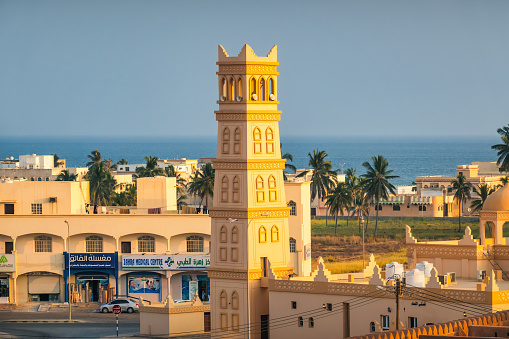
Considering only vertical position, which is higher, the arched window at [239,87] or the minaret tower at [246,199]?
the arched window at [239,87]

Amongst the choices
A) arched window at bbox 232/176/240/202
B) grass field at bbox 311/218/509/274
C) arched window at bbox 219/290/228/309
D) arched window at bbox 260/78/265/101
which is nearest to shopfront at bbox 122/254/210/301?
grass field at bbox 311/218/509/274

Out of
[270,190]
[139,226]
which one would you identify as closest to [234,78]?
[270,190]

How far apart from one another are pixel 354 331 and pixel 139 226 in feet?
125

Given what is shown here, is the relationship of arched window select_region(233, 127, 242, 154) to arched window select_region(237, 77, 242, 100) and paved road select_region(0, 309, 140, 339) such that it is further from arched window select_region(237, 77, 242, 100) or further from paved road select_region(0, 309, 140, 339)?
paved road select_region(0, 309, 140, 339)

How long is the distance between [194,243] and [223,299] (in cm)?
2999

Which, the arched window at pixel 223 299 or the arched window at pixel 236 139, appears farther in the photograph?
the arched window at pixel 236 139

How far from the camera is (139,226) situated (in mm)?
96562

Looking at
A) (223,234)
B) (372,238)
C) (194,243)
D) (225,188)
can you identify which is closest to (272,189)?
(225,188)

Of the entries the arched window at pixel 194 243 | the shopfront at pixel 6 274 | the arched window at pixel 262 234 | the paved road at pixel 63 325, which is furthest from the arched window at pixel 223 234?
the shopfront at pixel 6 274

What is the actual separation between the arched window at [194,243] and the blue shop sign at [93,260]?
19.3 ft

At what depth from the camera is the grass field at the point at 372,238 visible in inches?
4877

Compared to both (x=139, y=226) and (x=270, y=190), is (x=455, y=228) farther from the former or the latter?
(x=270, y=190)

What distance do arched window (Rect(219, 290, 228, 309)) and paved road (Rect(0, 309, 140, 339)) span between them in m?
10.9

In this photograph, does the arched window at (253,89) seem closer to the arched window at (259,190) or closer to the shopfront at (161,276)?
the arched window at (259,190)
